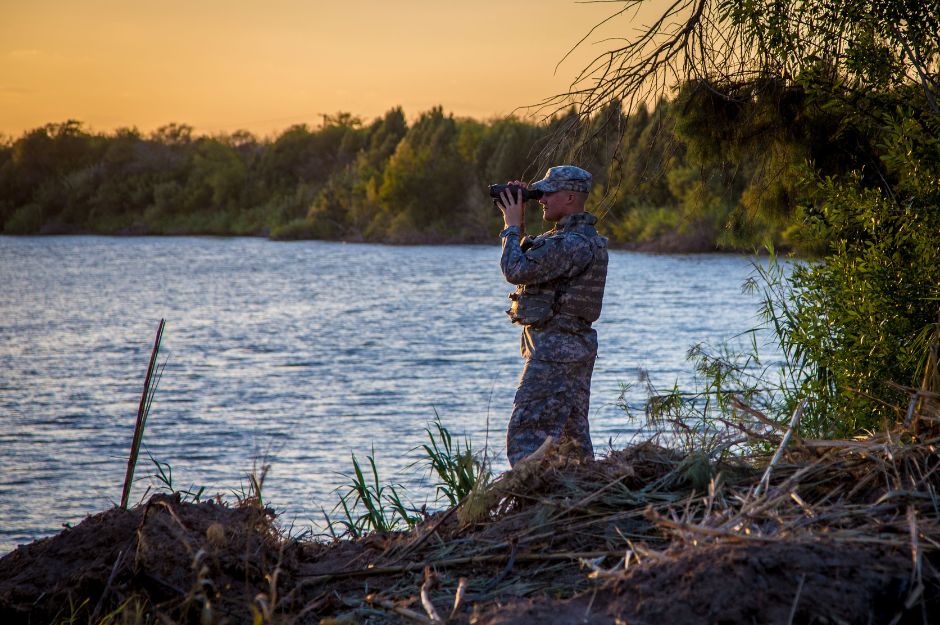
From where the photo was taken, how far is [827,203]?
5.97m

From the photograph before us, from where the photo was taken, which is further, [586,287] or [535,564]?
[586,287]

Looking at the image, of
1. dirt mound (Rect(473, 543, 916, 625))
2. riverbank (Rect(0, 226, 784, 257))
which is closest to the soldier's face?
dirt mound (Rect(473, 543, 916, 625))

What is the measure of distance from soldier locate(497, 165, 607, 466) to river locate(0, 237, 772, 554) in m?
0.64

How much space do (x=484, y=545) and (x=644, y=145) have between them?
431 cm

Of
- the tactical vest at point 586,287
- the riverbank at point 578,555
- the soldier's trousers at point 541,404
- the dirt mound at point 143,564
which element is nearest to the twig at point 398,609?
the riverbank at point 578,555

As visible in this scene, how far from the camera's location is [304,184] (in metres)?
98.3

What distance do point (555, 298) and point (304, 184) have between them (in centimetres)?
9504

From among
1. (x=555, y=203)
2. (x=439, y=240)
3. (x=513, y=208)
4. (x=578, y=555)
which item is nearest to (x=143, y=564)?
(x=578, y=555)

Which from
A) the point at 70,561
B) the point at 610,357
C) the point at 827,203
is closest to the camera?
the point at 70,561

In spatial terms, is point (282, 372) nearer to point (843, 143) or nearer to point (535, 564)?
point (843, 143)

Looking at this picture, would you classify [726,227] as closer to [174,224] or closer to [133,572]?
[133,572]

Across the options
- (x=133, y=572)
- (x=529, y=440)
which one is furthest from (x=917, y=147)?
(x=133, y=572)

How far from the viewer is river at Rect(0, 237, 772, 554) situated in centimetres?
1109

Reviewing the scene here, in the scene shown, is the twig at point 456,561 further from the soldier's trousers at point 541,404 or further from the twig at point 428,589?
the soldier's trousers at point 541,404
